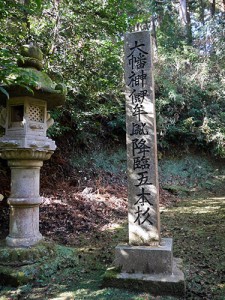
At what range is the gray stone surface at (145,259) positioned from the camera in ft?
10.2

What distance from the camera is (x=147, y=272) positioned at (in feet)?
10.3

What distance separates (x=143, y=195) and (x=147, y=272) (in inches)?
36.8

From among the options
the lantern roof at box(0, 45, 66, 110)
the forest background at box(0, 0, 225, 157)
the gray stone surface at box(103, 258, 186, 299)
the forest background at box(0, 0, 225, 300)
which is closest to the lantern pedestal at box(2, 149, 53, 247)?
the forest background at box(0, 0, 225, 300)

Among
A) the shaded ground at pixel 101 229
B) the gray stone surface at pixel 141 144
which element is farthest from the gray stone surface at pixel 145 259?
the shaded ground at pixel 101 229

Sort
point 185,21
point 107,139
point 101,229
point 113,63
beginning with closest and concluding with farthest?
point 101,229 → point 113,63 → point 107,139 → point 185,21

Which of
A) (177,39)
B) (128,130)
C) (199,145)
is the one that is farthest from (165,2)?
(128,130)

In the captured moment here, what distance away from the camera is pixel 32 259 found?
11.5 ft

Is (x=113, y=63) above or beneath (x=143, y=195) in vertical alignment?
above

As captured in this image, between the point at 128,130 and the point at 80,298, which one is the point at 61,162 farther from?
the point at 80,298

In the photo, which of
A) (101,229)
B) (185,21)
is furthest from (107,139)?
(185,21)

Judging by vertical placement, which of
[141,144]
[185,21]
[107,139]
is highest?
[185,21]

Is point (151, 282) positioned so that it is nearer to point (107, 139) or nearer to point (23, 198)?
point (23, 198)

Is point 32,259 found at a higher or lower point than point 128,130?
lower

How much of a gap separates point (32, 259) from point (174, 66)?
37.3 ft
